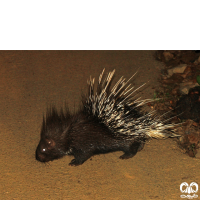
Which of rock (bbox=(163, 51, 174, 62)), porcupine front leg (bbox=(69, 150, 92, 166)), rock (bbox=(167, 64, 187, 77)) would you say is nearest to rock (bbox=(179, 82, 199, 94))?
rock (bbox=(167, 64, 187, 77))

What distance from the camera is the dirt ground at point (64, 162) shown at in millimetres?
3328

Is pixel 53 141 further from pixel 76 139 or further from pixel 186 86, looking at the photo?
pixel 186 86

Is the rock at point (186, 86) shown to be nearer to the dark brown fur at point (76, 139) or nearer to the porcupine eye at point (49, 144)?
the dark brown fur at point (76, 139)

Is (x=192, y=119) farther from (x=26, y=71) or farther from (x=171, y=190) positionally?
(x=26, y=71)

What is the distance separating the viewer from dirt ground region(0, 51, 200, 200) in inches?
131

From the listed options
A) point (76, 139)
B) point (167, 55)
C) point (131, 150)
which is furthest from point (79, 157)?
point (167, 55)

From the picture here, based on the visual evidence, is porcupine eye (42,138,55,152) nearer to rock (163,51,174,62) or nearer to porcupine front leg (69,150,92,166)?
porcupine front leg (69,150,92,166)

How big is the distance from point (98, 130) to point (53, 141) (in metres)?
0.53

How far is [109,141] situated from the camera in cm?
367

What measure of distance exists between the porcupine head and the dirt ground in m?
0.14

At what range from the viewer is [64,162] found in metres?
3.73

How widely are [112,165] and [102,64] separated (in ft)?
7.74

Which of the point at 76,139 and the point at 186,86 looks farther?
the point at 186,86

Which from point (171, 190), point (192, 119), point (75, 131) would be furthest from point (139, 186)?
point (192, 119)
